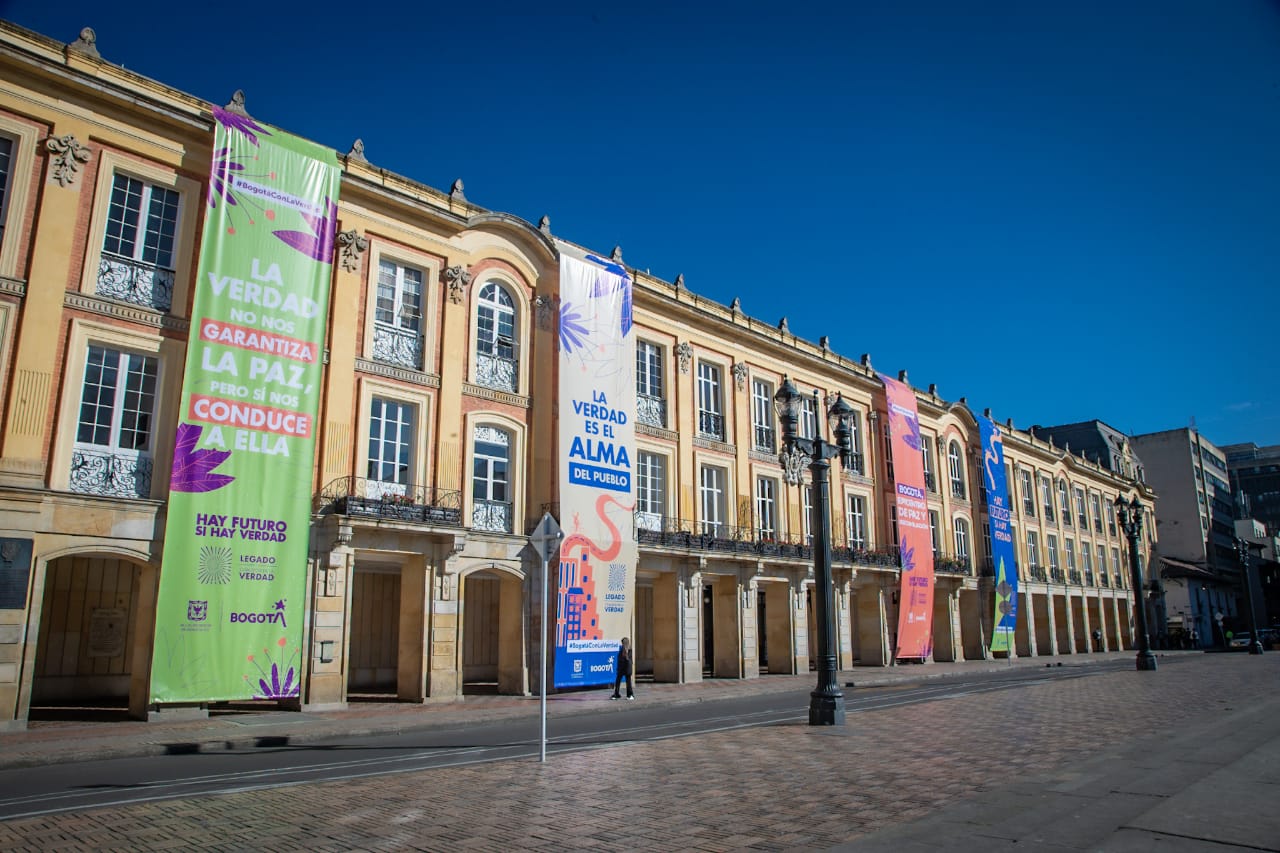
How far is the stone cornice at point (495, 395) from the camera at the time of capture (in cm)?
2344

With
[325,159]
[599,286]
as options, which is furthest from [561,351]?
[325,159]

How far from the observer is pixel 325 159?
2067cm

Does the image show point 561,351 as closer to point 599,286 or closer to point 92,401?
point 599,286

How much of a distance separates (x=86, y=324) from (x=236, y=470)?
416cm

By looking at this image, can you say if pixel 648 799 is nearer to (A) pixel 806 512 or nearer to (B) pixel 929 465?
(A) pixel 806 512

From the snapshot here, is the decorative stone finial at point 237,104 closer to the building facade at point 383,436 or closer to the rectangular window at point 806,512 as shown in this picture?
the building facade at point 383,436

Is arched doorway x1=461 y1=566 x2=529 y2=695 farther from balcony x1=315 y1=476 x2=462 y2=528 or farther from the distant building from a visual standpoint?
the distant building

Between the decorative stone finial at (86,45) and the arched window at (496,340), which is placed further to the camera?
the arched window at (496,340)

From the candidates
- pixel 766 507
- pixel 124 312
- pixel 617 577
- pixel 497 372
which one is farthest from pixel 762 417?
pixel 124 312

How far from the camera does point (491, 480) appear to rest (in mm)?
23750

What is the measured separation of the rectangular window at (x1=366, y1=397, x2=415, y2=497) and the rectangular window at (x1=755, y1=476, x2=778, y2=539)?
561 inches

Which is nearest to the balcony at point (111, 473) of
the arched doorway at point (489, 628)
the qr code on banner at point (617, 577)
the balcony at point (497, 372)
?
the balcony at point (497, 372)

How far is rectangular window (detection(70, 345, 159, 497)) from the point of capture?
17.0m

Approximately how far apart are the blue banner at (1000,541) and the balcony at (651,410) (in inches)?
905
